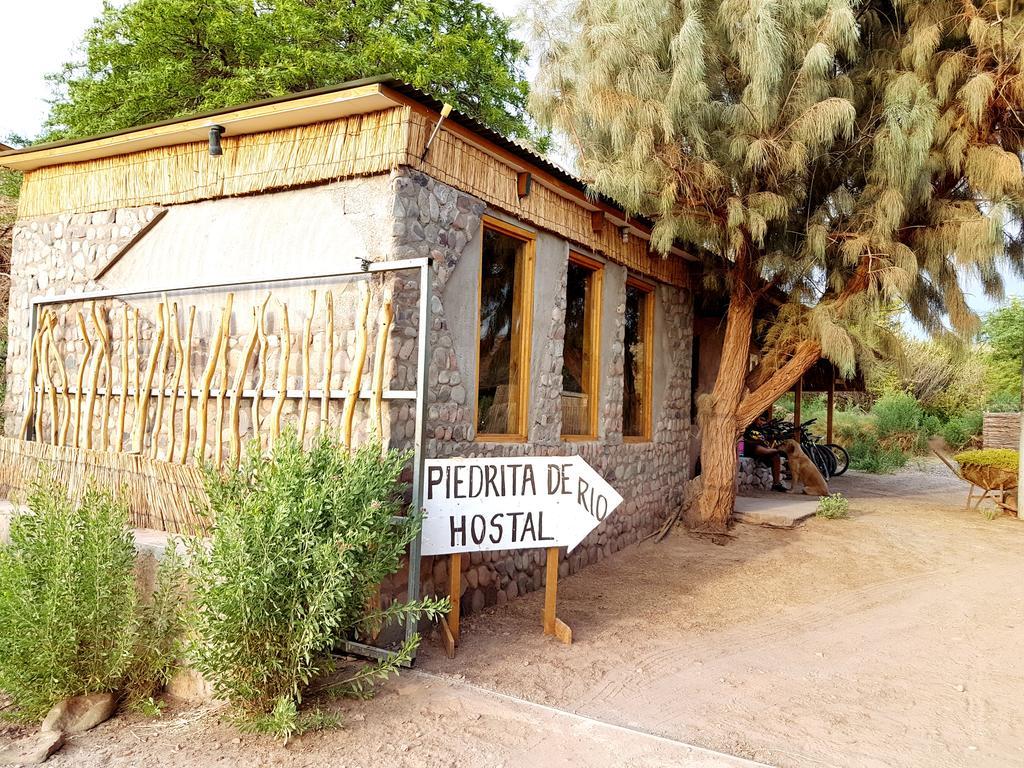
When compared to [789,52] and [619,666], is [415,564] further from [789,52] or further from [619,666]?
[789,52]

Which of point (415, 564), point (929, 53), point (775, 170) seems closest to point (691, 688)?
point (415, 564)

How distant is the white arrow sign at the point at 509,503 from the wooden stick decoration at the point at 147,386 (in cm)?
243

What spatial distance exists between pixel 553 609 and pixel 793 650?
1.57 metres

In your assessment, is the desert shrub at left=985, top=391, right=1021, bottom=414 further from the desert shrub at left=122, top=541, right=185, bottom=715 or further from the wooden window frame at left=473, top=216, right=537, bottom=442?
the desert shrub at left=122, top=541, right=185, bottom=715

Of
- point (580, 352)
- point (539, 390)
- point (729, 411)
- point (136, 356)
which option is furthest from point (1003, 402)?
point (136, 356)

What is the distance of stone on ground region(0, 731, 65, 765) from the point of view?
3.28m

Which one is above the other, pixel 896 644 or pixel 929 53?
pixel 929 53

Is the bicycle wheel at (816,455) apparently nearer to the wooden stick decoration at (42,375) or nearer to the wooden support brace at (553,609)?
the wooden support brace at (553,609)

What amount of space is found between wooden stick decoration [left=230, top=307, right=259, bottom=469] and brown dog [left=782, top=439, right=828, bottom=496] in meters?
9.10

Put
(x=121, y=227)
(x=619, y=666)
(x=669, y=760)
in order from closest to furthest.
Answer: (x=669, y=760) < (x=619, y=666) < (x=121, y=227)

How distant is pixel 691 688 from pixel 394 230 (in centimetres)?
315

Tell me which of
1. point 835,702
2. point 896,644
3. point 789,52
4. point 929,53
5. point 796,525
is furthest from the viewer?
point 796,525

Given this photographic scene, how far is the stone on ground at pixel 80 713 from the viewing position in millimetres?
3588

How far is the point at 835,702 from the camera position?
4043mm
